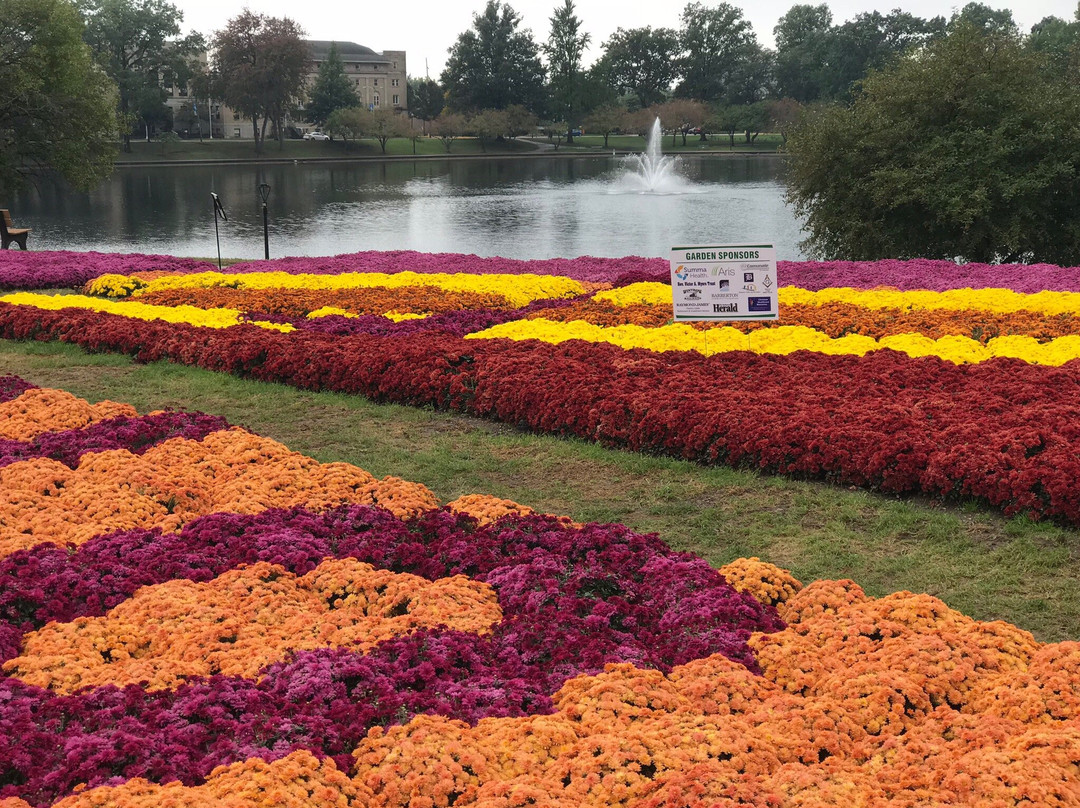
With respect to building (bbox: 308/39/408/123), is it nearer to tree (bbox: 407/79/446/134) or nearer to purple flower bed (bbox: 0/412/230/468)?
tree (bbox: 407/79/446/134)

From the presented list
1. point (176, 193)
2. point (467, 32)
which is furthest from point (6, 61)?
point (467, 32)

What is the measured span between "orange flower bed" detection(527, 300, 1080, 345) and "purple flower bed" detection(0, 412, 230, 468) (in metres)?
5.15

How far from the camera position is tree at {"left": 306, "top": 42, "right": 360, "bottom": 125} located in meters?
93.1

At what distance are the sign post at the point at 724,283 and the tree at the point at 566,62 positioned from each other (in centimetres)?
9425

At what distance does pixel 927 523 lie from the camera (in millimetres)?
Answer: 6547

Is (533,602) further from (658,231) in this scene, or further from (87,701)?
(658,231)

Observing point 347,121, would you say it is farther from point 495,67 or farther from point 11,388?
point 11,388

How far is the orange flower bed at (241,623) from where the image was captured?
453 cm

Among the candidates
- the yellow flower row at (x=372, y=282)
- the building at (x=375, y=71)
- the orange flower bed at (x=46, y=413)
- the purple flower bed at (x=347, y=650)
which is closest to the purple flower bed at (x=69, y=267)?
the yellow flower row at (x=372, y=282)

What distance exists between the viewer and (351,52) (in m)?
136

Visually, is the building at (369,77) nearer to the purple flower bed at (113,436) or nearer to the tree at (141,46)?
the tree at (141,46)

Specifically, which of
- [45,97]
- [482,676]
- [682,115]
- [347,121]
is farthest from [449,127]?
[482,676]

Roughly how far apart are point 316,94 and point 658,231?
63.7 metres

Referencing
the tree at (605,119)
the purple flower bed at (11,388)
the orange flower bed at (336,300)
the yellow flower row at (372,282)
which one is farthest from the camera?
the tree at (605,119)
